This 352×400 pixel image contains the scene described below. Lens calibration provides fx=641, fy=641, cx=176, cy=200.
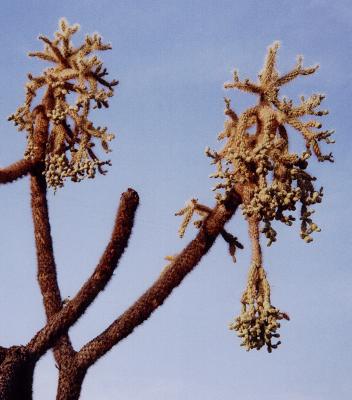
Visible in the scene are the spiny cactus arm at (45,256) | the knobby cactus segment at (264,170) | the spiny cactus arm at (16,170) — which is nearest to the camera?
the knobby cactus segment at (264,170)

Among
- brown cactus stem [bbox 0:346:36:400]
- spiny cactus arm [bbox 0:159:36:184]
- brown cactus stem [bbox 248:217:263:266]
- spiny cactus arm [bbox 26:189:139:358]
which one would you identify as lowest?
brown cactus stem [bbox 0:346:36:400]

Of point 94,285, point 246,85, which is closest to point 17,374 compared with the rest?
point 94,285

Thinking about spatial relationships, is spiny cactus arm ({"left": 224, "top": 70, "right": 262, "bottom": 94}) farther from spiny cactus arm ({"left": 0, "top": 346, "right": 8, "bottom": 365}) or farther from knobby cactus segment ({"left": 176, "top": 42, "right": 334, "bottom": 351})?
spiny cactus arm ({"left": 0, "top": 346, "right": 8, "bottom": 365})

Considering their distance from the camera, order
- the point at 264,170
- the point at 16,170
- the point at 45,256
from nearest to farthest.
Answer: the point at 264,170 → the point at 45,256 → the point at 16,170

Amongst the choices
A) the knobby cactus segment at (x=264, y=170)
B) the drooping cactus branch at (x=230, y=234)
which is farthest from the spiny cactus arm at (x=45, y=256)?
the knobby cactus segment at (x=264, y=170)

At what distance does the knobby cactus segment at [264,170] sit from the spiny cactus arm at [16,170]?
9.87 feet

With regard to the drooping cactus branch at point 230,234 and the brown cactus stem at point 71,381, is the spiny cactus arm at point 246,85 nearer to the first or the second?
the drooping cactus branch at point 230,234

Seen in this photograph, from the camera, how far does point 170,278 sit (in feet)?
25.0

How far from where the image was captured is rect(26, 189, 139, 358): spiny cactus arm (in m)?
7.77

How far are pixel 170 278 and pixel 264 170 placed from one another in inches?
66.7

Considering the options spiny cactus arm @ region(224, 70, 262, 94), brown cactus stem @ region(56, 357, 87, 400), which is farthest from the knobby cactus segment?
brown cactus stem @ region(56, 357, 87, 400)

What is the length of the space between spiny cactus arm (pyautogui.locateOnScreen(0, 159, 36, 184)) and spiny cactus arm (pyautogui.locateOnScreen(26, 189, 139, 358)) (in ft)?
8.88

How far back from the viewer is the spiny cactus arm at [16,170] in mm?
9820

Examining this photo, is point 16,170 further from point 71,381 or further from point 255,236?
point 255,236
